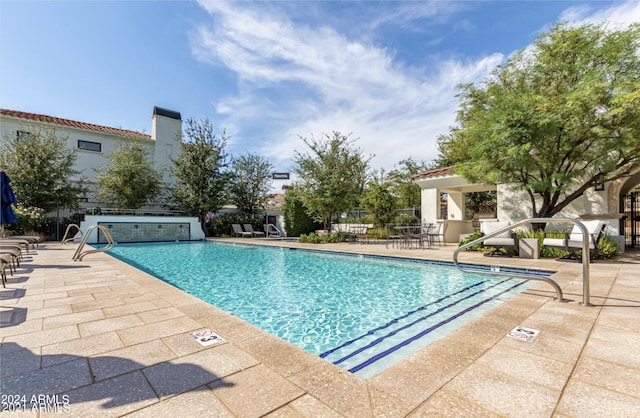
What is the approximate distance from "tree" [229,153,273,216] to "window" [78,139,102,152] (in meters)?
9.53

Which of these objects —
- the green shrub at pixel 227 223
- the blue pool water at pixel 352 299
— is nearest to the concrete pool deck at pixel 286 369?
the blue pool water at pixel 352 299

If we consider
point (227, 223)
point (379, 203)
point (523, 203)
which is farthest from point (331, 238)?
point (227, 223)

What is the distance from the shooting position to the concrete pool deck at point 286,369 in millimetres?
1698

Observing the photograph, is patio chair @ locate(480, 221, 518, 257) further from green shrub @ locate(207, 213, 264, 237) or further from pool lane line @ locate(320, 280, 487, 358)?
green shrub @ locate(207, 213, 264, 237)

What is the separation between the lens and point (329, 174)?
14891 millimetres

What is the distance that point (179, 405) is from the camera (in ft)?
5.59

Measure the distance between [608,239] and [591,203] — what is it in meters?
3.05

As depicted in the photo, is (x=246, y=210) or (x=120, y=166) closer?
(x=120, y=166)

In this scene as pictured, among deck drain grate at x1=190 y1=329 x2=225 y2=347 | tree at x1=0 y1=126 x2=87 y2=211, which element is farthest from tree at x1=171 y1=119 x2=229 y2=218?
deck drain grate at x1=190 y1=329 x2=225 y2=347

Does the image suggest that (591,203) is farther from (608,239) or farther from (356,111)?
(356,111)

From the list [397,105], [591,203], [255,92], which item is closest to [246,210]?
[255,92]

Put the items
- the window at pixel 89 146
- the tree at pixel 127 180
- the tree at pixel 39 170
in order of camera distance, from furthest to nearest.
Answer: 1. the window at pixel 89 146
2. the tree at pixel 127 180
3. the tree at pixel 39 170

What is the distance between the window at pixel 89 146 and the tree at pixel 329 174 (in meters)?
15.9

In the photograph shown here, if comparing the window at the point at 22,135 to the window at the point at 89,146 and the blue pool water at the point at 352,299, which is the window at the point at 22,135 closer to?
the window at the point at 89,146
